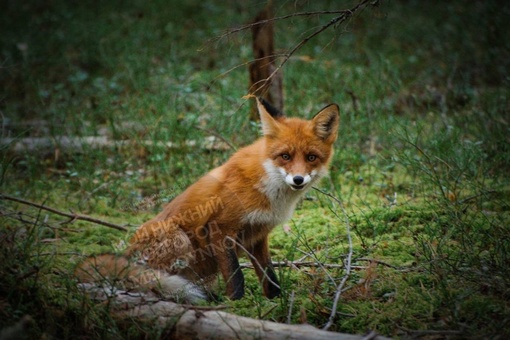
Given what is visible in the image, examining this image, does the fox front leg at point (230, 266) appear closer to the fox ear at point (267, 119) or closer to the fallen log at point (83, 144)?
the fox ear at point (267, 119)

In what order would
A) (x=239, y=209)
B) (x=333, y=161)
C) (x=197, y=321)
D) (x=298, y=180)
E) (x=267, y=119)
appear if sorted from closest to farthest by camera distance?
(x=197, y=321) → (x=298, y=180) → (x=239, y=209) → (x=267, y=119) → (x=333, y=161)

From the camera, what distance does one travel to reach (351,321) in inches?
129

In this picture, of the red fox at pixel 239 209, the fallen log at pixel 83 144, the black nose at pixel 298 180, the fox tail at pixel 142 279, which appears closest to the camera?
the fox tail at pixel 142 279

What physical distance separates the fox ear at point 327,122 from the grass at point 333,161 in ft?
2.34

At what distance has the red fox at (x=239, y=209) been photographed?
3941 mm

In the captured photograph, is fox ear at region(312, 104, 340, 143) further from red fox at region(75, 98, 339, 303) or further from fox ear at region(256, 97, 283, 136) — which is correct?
fox ear at region(256, 97, 283, 136)

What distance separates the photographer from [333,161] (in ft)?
20.4

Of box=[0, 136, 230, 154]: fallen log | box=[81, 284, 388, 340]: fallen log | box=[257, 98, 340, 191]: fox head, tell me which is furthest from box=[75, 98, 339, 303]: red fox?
box=[0, 136, 230, 154]: fallen log

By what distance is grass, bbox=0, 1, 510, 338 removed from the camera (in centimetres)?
325

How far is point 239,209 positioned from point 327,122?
3.54 ft

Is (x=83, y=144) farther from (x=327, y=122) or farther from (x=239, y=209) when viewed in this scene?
(x=327, y=122)

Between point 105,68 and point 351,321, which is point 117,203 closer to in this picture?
point 351,321

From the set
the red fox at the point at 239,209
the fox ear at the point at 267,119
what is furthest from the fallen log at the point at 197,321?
the fox ear at the point at 267,119

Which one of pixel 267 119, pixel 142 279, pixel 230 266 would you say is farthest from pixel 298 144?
pixel 142 279
